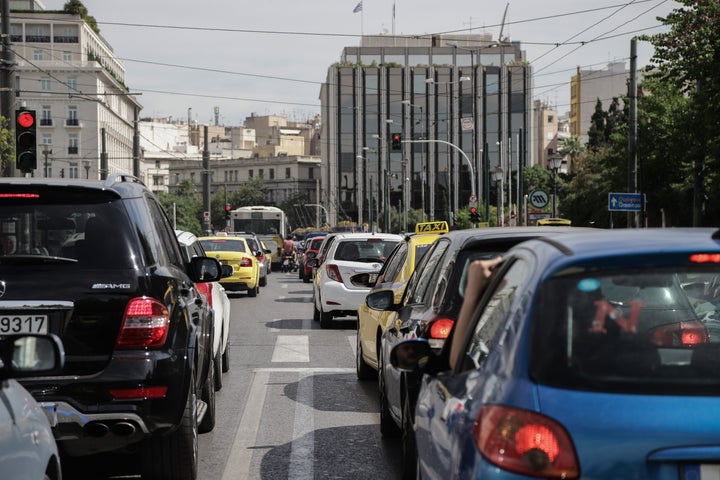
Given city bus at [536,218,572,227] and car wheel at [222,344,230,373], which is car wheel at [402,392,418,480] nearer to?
city bus at [536,218,572,227]

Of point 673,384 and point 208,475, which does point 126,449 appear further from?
point 673,384

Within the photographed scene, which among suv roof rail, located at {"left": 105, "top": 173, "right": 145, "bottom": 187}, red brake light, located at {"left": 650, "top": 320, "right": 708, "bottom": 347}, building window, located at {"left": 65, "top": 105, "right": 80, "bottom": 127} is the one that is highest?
building window, located at {"left": 65, "top": 105, "right": 80, "bottom": 127}

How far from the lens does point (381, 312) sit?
1077 cm

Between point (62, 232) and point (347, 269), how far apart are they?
541 inches

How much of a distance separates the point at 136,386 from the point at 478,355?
2.55 meters

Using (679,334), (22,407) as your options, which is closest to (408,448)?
(679,334)

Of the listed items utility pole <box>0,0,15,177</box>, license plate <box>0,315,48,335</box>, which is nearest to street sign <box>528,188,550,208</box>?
utility pole <box>0,0,15,177</box>

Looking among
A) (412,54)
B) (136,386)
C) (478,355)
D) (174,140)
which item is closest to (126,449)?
(136,386)

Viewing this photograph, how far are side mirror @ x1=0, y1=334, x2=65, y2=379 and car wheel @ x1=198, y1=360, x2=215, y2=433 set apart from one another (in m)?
4.53

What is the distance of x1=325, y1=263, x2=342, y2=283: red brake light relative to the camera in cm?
2002

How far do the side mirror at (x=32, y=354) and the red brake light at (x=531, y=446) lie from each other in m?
1.48

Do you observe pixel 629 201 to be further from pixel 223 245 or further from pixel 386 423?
pixel 386 423

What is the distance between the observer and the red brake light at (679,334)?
4062 millimetres

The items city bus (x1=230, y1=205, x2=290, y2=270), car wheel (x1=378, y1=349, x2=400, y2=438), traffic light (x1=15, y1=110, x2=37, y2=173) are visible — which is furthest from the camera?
city bus (x1=230, y1=205, x2=290, y2=270)
